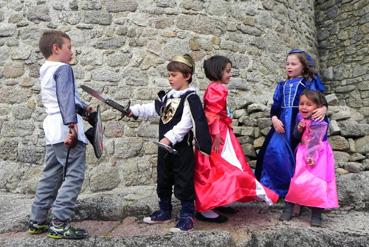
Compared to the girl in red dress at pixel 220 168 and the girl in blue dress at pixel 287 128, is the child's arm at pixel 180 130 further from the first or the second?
the girl in blue dress at pixel 287 128

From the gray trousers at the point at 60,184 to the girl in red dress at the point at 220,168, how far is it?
941 mm

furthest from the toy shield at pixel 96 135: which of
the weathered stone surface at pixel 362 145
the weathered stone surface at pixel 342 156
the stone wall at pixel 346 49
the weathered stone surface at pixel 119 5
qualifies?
the stone wall at pixel 346 49

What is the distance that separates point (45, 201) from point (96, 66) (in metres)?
2.26

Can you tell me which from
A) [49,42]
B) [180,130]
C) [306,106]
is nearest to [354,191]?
[306,106]

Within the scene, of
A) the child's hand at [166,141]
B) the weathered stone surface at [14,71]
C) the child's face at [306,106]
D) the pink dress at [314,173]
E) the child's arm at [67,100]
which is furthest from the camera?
the weathered stone surface at [14,71]

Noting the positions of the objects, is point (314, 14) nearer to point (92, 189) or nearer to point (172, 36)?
point (172, 36)

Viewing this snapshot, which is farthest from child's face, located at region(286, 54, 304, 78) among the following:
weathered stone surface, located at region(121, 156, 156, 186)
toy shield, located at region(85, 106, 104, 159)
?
weathered stone surface, located at region(121, 156, 156, 186)

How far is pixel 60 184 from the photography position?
9.87ft

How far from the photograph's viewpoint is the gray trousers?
277 cm

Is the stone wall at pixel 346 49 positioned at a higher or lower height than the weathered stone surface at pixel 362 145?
higher

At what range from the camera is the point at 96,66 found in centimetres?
478

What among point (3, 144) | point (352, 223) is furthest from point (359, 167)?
point (3, 144)

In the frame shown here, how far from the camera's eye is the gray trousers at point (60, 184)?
9.10 feet

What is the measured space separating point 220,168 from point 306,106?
89 cm
